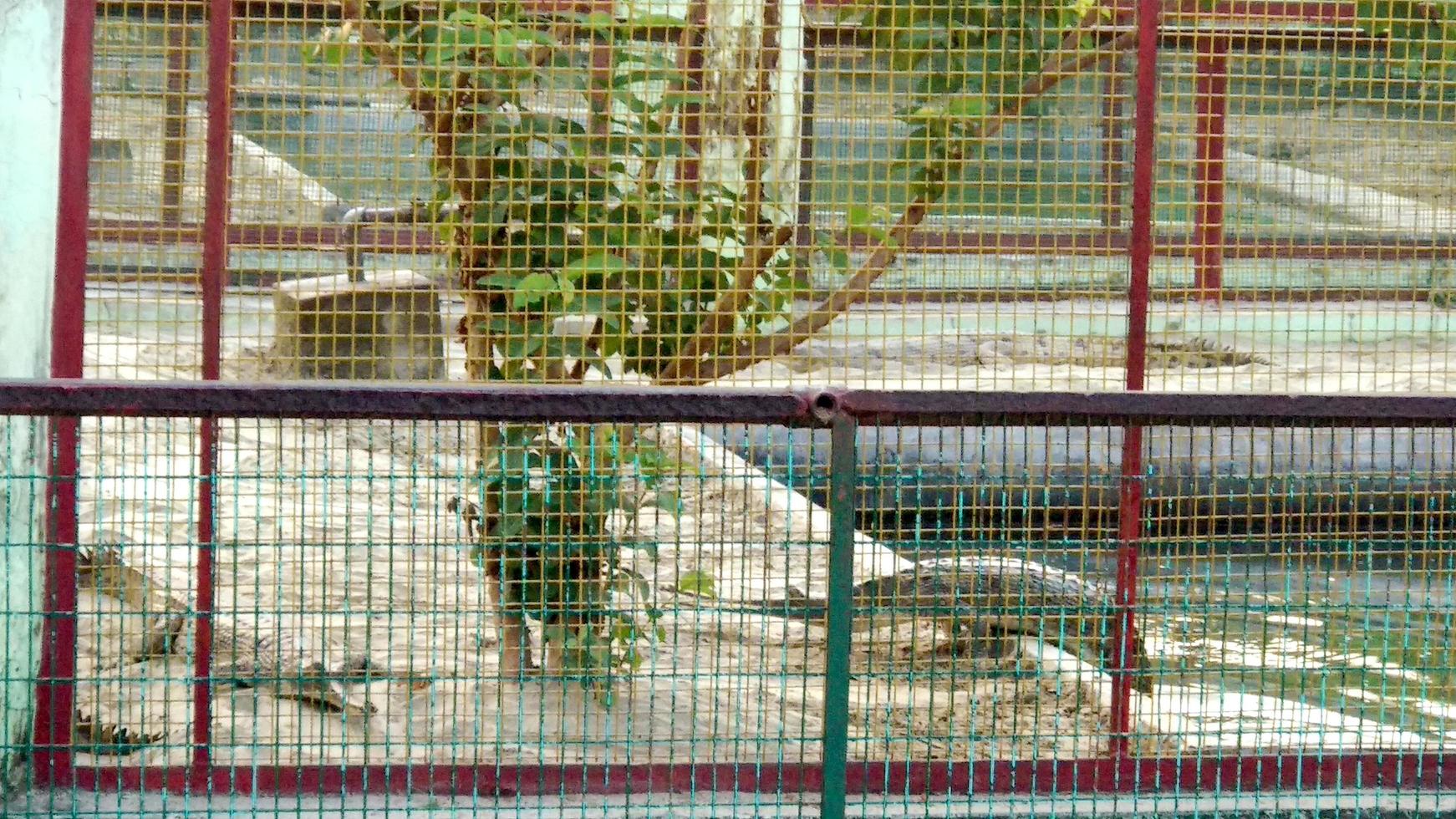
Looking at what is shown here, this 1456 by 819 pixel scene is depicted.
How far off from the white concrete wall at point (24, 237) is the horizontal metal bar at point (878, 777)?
19.3 inches

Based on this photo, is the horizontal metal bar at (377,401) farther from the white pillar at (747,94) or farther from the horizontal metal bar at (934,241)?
the white pillar at (747,94)

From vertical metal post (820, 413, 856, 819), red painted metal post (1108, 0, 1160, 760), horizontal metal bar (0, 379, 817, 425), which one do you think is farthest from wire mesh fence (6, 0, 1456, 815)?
horizontal metal bar (0, 379, 817, 425)

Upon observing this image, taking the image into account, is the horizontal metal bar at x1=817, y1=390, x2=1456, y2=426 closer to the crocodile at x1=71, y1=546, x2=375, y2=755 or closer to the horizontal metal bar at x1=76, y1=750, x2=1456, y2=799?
the horizontal metal bar at x1=76, y1=750, x2=1456, y2=799

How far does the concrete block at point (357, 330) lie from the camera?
15.4 feet

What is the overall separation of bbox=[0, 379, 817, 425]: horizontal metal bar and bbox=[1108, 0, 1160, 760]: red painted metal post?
5.14 ft

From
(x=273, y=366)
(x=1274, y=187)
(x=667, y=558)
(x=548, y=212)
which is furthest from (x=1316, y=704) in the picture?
(x=273, y=366)

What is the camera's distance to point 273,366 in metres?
4.89

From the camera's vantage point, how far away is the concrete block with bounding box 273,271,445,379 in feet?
15.4

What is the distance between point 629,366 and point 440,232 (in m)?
0.68

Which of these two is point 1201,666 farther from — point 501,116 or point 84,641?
point 84,641

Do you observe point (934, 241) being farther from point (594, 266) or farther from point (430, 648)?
point (430, 648)

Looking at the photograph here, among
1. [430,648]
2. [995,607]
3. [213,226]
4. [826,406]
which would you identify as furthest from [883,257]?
[213,226]

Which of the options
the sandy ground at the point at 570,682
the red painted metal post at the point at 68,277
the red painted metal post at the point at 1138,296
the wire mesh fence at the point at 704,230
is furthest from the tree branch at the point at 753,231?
the red painted metal post at the point at 68,277

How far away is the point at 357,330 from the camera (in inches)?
195
